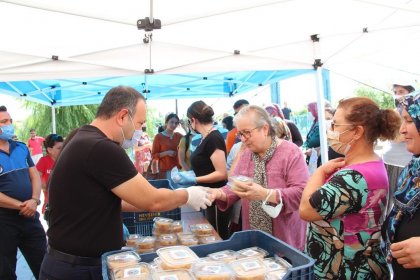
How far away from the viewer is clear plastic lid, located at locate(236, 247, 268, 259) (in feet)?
4.36

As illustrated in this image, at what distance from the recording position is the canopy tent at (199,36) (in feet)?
10.2

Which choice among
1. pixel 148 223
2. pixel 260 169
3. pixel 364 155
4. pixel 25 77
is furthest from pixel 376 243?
pixel 25 77

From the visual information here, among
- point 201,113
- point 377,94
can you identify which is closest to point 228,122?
point 201,113

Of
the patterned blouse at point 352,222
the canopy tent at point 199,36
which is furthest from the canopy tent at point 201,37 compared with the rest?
the patterned blouse at point 352,222

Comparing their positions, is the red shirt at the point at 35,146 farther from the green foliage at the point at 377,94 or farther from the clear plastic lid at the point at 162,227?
the green foliage at the point at 377,94

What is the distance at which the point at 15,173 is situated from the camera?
312 cm

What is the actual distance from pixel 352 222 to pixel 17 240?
2802 millimetres

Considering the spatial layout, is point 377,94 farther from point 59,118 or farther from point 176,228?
point 176,228

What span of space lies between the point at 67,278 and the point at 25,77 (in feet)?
10.8

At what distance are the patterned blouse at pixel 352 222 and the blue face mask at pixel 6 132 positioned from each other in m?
2.80

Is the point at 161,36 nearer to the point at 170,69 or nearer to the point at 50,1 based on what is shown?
the point at 170,69

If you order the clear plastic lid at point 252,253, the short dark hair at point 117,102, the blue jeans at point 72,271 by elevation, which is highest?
the short dark hair at point 117,102

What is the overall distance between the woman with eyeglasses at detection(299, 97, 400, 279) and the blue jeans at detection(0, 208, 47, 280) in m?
2.48

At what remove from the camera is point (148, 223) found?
250cm
